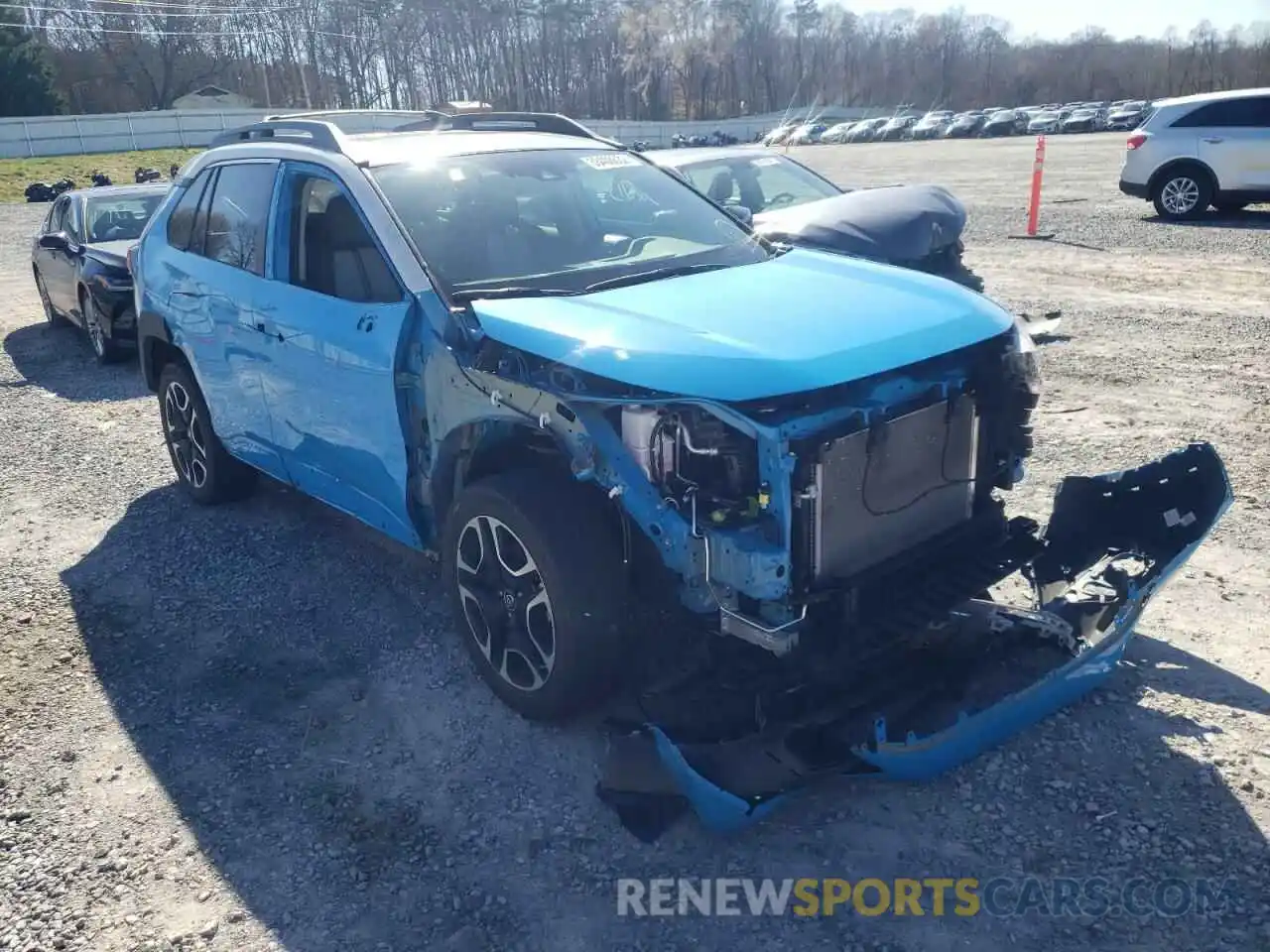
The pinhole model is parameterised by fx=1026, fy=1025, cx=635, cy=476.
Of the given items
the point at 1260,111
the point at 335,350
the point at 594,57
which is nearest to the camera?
the point at 335,350

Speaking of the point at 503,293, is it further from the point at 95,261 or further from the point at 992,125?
the point at 992,125

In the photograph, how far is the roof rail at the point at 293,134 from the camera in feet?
14.8

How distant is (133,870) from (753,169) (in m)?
8.31

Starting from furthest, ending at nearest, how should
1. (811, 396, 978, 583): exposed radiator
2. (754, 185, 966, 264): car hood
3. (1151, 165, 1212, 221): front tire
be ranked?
1. (1151, 165, 1212, 221): front tire
2. (754, 185, 966, 264): car hood
3. (811, 396, 978, 583): exposed radiator

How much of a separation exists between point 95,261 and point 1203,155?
14.3 meters

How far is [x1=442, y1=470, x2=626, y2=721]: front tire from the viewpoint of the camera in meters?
3.34

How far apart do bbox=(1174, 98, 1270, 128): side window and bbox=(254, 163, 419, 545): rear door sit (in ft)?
47.0

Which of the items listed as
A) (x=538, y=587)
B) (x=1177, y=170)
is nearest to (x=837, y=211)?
(x=538, y=587)

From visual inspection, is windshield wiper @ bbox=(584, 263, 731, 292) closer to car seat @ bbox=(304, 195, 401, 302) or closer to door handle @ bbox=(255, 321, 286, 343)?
car seat @ bbox=(304, 195, 401, 302)

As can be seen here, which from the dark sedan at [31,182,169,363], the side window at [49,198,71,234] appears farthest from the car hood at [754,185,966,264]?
the side window at [49,198,71,234]

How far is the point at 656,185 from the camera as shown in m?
4.88

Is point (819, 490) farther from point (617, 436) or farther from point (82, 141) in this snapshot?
point (82, 141)

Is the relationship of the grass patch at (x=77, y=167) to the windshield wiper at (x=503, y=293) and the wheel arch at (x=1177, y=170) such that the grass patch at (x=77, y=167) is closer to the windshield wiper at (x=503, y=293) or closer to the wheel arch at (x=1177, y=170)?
the wheel arch at (x=1177, y=170)

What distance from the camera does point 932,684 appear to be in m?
3.42
